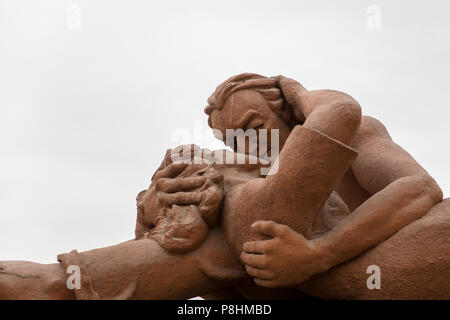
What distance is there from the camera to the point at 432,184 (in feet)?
8.84

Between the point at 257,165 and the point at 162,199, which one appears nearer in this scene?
the point at 162,199

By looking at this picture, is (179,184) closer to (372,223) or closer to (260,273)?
(260,273)

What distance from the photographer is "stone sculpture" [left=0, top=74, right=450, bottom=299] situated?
246 centimetres

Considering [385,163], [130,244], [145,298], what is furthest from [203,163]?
[385,163]

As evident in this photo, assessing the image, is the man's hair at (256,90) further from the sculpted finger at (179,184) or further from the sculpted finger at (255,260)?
the sculpted finger at (255,260)

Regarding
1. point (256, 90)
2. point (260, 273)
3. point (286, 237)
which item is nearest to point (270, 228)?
point (286, 237)

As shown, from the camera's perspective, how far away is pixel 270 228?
248 cm

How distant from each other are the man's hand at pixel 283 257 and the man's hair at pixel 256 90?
1098 millimetres

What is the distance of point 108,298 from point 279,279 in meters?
0.76

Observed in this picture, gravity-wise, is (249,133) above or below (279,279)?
above

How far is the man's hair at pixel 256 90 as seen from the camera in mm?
3395

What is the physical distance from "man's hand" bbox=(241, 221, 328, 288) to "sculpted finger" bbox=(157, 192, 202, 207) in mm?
378

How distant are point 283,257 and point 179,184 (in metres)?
0.68
